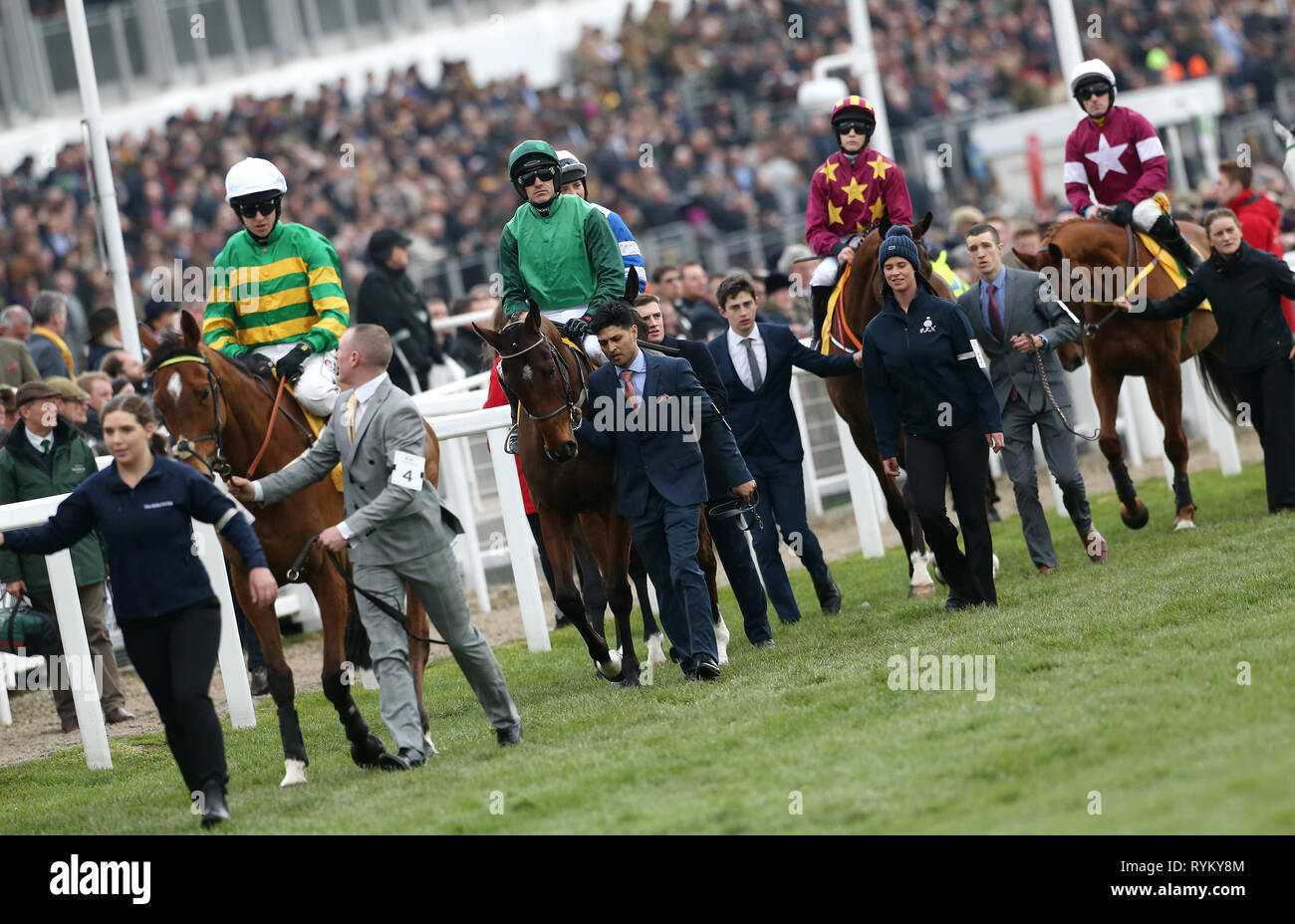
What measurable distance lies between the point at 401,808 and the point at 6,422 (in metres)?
5.02

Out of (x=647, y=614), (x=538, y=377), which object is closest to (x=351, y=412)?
(x=538, y=377)

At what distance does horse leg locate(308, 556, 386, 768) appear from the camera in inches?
284

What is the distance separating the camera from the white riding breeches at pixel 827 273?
32.9ft

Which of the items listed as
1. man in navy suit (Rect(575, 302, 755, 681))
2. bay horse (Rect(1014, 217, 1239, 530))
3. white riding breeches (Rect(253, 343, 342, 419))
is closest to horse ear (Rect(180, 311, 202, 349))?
white riding breeches (Rect(253, 343, 342, 419))

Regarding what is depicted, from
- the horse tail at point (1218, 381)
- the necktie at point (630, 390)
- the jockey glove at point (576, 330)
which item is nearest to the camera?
the necktie at point (630, 390)

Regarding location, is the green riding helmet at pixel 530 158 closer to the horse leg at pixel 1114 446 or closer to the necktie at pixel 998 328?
the necktie at pixel 998 328

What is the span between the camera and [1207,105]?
841 inches

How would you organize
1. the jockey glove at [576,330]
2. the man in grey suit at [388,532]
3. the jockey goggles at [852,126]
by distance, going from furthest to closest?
the jockey goggles at [852,126] → the jockey glove at [576,330] → the man in grey suit at [388,532]

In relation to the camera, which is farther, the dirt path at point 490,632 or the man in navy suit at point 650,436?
the dirt path at point 490,632

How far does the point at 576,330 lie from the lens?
28.1 feet

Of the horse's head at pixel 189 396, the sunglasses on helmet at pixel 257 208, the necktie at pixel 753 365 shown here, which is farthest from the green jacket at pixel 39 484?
the necktie at pixel 753 365

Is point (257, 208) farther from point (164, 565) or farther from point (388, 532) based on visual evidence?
point (164, 565)

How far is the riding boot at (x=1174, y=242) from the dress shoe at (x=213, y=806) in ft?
21.9
